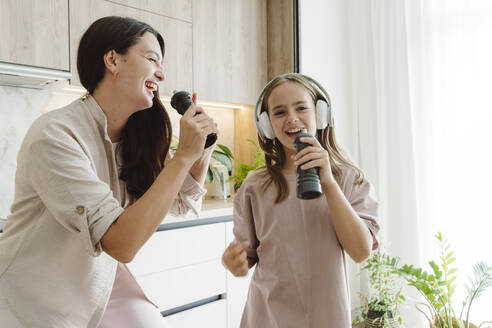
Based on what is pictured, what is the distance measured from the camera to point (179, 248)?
2.00 m

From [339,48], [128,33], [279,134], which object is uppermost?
[339,48]

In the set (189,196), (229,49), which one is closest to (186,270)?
(189,196)

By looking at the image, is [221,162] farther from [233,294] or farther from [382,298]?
[382,298]

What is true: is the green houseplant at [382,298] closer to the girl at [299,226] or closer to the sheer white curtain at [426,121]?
the sheer white curtain at [426,121]

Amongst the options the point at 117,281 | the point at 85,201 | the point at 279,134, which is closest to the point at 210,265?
the point at 117,281

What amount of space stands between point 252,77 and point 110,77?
1872 millimetres

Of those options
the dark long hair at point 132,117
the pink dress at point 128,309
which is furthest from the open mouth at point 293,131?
the pink dress at point 128,309

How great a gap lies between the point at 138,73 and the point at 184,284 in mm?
1339

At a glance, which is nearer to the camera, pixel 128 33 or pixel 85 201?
pixel 85 201

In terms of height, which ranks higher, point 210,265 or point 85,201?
point 85,201

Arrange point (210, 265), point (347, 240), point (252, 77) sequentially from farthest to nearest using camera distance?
1. point (252, 77)
2. point (210, 265)
3. point (347, 240)

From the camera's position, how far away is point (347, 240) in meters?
0.96

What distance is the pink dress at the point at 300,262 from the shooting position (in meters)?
0.99

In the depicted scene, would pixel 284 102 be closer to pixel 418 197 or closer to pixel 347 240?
pixel 347 240
